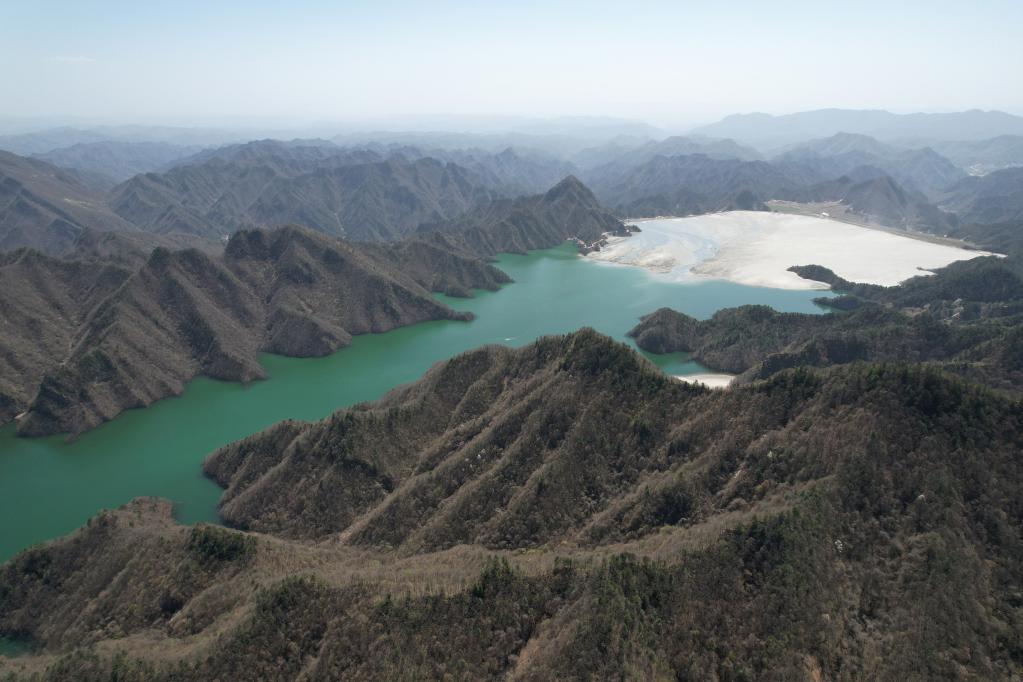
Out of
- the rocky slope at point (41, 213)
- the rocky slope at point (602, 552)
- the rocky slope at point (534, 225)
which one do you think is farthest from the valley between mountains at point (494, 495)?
the rocky slope at point (41, 213)

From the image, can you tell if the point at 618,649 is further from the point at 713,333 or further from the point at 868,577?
the point at 713,333

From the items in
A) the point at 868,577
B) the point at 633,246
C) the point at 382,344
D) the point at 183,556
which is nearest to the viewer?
the point at 868,577

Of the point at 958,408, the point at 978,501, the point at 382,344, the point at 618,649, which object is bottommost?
the point at 382,344

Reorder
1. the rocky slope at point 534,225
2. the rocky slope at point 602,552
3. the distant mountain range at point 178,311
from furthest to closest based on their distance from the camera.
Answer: the rocky slope at point 534,225 → the distant mountain range at point 178,311 → the rocky slope at point 602,552

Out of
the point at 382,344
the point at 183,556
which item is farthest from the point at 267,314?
the point at 183,556

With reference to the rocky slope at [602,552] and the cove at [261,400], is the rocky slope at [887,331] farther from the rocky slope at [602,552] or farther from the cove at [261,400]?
the rocky slope at [602,552]
